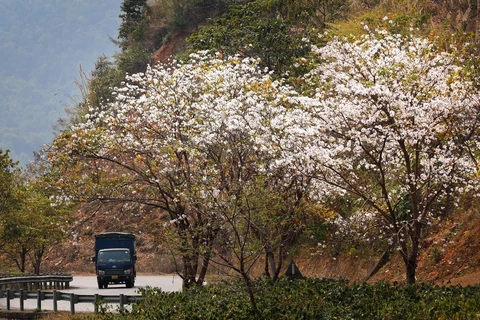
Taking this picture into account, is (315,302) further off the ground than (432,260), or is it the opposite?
Result: (432,260)

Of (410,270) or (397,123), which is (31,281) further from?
(397,123)

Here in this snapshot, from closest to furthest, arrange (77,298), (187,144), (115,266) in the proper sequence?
(187,144) → (77,298) → (115,266)

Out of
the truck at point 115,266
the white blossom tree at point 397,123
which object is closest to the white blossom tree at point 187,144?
the white blossom tree at point 397,123

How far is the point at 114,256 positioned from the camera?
39.9 meters

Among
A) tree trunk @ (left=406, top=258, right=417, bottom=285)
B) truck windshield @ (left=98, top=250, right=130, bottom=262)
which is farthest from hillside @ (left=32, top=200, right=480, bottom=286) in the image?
truck windshield @ (left=98, top=250, right=130, bottom=262)

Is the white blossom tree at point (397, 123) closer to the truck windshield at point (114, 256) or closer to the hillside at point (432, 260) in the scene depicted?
the hillside at point (432, 260)

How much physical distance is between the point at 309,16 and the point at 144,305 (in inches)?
990

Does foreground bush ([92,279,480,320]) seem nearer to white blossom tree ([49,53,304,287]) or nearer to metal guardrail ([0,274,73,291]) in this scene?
white blossom tree ([49,53,304,287])

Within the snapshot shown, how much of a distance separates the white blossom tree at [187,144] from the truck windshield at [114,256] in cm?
1427

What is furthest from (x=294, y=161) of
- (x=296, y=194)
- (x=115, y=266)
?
(x=115, y=266)

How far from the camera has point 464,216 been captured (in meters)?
27.7

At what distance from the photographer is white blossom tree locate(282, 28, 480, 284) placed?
1864cm

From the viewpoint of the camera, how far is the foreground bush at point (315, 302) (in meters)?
15.3

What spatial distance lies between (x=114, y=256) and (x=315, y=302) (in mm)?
23479
